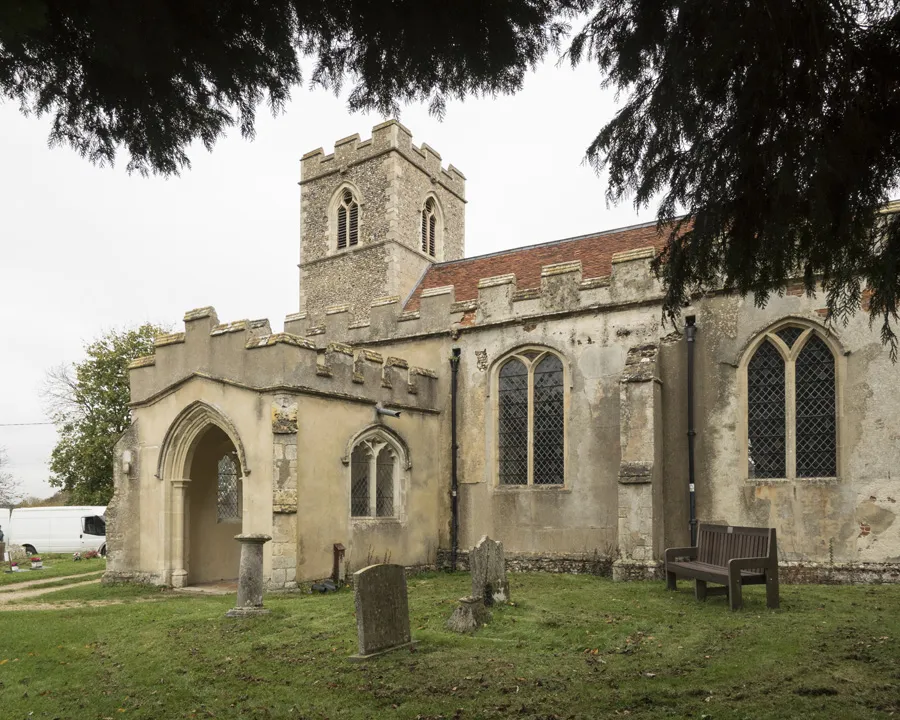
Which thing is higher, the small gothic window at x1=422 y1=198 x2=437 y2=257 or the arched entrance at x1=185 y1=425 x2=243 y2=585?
the small gothic window at x1=422 y1=198 x2=437 y2=257

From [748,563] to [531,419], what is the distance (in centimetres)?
678

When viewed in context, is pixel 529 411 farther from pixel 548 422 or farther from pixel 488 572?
pixel 488 572

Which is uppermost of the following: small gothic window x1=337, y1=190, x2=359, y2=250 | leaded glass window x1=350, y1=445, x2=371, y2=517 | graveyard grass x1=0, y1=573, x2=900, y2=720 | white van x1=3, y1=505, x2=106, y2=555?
small gothic window x1=337, y1=190, x2=359, y2=250

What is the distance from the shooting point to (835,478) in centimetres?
1271

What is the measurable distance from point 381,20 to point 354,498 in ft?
38.0

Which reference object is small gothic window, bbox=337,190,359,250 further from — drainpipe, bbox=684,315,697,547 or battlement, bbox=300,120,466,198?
drainpipe, bbox=684,315,697,547

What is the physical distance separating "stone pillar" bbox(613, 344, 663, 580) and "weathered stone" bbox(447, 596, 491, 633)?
16.3 feet

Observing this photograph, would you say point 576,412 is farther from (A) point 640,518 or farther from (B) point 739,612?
(B) point 739,612

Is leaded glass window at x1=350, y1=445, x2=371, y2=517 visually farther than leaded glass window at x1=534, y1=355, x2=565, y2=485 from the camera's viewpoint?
No

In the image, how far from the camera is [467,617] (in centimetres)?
890

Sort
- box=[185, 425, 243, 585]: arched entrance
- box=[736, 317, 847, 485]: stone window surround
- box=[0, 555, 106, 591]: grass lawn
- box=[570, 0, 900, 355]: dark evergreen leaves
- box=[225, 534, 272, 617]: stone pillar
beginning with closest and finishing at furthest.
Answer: box=[570, 0, 900, 355]: dark evergreen leaves, box=[225, 534, 272, 617]: stone pillar, box=[736, 317, 847, 485]: stone window surround, box=[185, 425, 243, 585]: arched entrance, box=[0, 555, 106, 591]: grass lawn

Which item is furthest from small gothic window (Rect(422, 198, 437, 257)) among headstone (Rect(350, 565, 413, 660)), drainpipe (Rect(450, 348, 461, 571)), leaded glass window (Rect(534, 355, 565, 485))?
headstone (Rect(350, 565, 413, 660))

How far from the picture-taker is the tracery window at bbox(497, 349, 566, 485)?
15750 millimetres

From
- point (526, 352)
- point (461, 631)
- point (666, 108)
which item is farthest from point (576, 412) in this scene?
point (666, 108)
